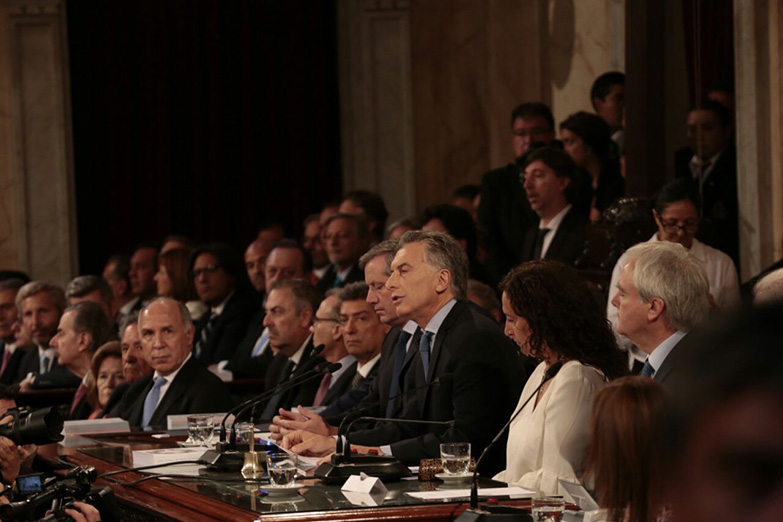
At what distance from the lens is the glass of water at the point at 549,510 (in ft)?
8.64

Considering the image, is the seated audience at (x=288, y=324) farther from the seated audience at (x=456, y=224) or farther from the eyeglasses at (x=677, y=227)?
the eyeglasses at (x=677, y=227)

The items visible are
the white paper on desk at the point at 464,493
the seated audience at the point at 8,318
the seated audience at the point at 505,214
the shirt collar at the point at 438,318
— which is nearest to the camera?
the white paper on desk at the point at 464,493

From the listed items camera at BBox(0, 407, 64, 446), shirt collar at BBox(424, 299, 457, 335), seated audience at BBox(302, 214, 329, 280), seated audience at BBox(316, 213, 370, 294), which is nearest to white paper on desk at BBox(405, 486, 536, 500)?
camera at BBox(0, 407, 64, 446)

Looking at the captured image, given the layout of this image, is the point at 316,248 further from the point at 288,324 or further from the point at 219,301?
the point at 288,324

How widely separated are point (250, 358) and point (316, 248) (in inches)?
63.4

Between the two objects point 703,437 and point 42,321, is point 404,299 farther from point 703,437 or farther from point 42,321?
point 42,321

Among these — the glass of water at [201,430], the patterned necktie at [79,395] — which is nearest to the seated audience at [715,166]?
the glass of water at [201,430]

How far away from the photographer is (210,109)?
12062 mm

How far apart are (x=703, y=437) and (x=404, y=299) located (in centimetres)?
381

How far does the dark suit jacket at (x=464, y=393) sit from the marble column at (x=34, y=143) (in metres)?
7.43

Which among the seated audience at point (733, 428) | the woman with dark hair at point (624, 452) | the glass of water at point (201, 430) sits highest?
the seated audience at point (733, 428)

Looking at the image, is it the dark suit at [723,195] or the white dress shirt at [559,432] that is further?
the dark suit at [723,195]

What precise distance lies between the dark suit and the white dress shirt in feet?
9.34

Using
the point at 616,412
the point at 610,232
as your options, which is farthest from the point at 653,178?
the point at 616,412
